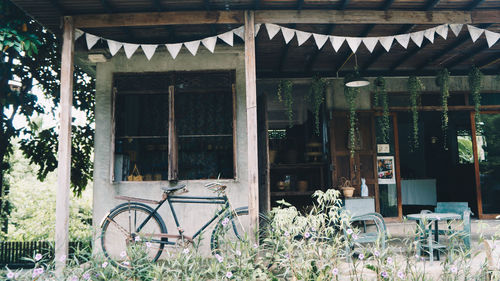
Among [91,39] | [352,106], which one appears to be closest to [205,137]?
[352,106]

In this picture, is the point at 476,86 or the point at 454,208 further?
the point at 476,86

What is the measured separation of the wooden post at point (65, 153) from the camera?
13.3 ft

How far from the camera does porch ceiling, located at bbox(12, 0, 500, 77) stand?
14.1 feet

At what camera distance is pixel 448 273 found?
3.12m

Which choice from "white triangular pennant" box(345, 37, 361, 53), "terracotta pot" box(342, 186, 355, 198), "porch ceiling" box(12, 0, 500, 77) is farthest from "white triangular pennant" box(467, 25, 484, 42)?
"terracotta pot" box(342, 186, 355, 198)

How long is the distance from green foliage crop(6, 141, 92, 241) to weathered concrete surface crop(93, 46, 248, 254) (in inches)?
231

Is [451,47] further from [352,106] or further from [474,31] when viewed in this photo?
[352,106]

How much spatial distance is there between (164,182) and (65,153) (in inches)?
56.4

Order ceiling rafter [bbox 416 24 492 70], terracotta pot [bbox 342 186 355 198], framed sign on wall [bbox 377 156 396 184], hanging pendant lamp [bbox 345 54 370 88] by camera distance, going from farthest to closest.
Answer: framed sign on wall [bbox 377 156 396 184]
terracotta pot [bbox 342 186 355 198]
hanging pendant lamp [bbox 345 54 370 88]
ceiling rafter [bbox 416 24 492 70]

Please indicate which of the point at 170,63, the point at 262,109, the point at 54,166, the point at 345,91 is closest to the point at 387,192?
the point at 345,91

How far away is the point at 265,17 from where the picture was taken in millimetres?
4383

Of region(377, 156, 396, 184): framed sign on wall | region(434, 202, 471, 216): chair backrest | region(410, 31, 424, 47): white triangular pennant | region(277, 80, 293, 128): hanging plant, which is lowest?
region(434, 202, 471, 216): chair backrest

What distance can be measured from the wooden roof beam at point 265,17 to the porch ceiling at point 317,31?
0.18 ft

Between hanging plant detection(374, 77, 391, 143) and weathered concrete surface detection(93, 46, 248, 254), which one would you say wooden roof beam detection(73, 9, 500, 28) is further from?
hanging plant detection(374, 77, 391, 143)
